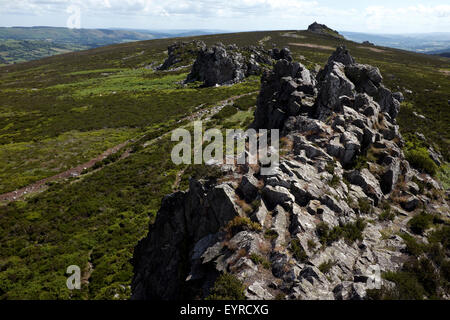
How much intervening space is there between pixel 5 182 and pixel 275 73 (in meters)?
45.1

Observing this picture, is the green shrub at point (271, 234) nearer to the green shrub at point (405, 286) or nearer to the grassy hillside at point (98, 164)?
the green shrub at point (405, 286)

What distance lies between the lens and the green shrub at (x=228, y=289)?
10312 mm

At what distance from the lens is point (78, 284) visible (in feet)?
64.7

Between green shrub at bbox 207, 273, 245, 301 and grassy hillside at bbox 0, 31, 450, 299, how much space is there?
1191cm

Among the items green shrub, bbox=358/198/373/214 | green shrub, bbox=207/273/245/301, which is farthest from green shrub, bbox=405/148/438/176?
green shrub, bbox=207/273/245/301

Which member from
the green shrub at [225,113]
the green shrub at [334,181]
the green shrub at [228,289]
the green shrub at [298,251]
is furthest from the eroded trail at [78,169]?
the green shrub at [298,251]

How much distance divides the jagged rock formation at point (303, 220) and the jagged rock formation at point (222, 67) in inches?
2756

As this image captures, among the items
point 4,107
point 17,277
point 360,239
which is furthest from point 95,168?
point 4,107

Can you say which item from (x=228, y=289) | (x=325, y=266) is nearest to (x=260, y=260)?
(x=228, y=289)

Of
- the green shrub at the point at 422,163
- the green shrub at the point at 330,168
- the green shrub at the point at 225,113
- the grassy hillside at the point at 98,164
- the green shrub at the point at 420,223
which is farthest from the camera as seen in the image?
the green shrub at the point at 225,113

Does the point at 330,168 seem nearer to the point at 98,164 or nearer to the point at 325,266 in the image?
the point at 325,266

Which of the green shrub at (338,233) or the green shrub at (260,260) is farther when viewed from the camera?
the green shrub at (338,233)

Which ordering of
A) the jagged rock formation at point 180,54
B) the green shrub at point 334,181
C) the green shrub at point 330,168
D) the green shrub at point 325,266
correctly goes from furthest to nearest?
the jagged rock formation at point 180,54 < the green shrub at point 330,168 < the green shrub at point 334,181 < the green shrub at point 325,266

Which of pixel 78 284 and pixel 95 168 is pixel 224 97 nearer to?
pixel 95 168
